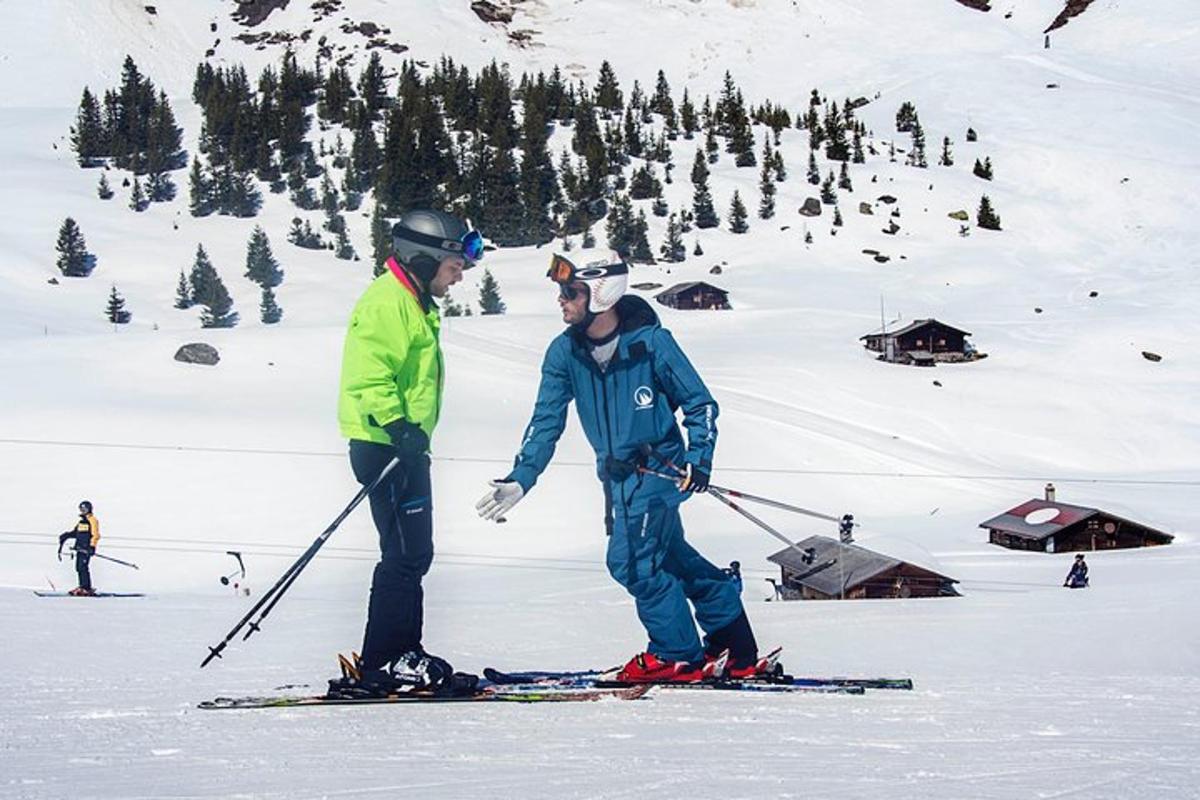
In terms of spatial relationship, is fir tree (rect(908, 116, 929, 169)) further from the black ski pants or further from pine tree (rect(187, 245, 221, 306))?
the black ski pants

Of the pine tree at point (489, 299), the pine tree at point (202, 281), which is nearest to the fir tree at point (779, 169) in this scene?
the pine tree at point (489, 299)

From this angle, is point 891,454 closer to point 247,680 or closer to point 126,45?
point 247,680

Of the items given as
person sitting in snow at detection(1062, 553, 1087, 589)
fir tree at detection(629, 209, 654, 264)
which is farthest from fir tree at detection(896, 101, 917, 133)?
person sitting in snow at detection(1062, 553, 1087, 589)

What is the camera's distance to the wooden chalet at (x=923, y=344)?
5009 cm

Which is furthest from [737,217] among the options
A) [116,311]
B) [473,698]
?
[473,698]

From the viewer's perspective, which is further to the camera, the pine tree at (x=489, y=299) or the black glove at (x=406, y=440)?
the pine tree at (x=489, y=299)

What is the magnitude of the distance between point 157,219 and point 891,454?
199 ft

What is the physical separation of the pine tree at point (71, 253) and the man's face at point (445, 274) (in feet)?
224

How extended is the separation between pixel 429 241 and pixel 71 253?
69.5 meters

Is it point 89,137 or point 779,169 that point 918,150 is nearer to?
point 779,169

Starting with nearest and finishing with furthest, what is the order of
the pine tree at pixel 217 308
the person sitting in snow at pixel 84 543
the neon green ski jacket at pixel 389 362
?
1. the neon green ski jacket at pixel 389 362
2. the person sitting in snow at pixel 84 543
3. the pine tree at pixel 217 308

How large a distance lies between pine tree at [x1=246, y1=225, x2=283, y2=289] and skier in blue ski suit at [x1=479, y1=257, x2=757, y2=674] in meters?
67.0

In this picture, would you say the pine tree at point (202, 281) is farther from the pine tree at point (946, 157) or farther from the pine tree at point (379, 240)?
the pine tree at point (946, 157)

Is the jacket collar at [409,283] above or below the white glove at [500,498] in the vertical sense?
above
